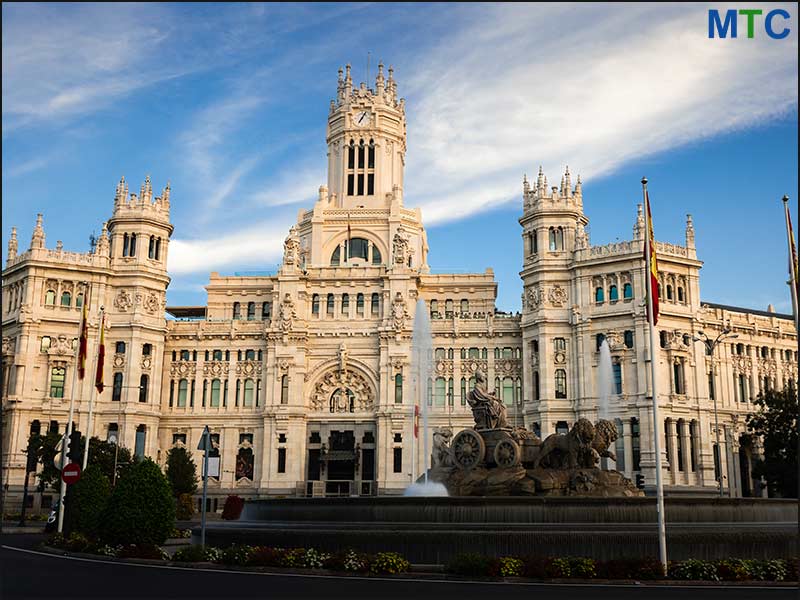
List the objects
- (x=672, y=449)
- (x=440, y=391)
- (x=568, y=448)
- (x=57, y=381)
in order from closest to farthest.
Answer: (x=568, y=448) < (x=672, y=449) < (x=57, y=381) < (x=440, y=391)

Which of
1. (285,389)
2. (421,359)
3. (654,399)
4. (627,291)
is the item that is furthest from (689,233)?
(654,399)

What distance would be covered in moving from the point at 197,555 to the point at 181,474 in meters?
54.4

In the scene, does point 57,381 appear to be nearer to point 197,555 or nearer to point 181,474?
point 181,474

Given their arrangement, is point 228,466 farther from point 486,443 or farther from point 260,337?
point 486,443

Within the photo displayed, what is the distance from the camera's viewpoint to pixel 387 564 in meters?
26.2

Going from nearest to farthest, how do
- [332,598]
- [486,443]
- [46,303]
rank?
1. [332,598]
2. [486,443]
3. [46,303]

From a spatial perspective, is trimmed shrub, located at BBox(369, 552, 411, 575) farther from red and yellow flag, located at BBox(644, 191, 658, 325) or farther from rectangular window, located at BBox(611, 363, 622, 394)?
rectangular window, located at BBox(611, 363, 622, 394)

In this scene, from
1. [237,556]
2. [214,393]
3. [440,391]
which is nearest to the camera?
[237,556]

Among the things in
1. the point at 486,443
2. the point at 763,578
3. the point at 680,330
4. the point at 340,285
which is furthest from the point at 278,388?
the point at 763,578

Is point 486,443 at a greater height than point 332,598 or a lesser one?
greater

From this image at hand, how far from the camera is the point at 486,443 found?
→ 38.2 metres

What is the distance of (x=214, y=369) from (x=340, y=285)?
54.5 feet

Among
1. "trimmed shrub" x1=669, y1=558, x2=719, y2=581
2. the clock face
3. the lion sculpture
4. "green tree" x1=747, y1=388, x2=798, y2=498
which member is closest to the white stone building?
"green tree" x1=747, y1=388, x2=798, y2=498

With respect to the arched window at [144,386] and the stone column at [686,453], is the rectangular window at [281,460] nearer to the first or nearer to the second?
the arched window at [144,386]
